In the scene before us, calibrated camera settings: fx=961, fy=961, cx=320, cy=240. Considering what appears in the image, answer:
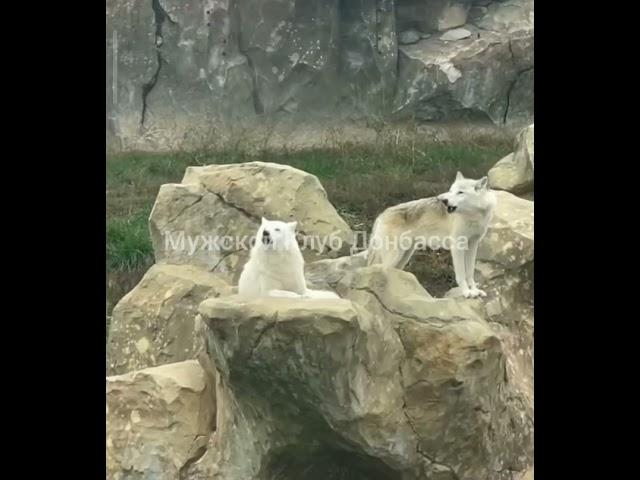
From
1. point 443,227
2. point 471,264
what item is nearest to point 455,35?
point 443,227

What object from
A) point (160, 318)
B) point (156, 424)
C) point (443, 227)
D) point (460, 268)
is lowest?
point (156, 424)

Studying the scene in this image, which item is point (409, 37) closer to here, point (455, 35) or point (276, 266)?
point (455, 35)

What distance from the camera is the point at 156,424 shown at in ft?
23.7

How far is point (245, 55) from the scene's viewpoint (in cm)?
823

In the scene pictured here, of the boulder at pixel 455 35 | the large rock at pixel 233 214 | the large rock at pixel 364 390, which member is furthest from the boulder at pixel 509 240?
the boulder at pixel 455 35

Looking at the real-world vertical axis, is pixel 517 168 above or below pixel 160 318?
above

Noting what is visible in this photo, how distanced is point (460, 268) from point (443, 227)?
368 mm

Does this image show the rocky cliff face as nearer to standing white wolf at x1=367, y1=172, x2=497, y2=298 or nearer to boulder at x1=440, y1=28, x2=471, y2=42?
boulder at x1=440, y1=28, x2=471, y2=42

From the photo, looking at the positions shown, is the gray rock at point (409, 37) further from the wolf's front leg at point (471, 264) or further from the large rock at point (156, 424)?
the large rock at point (156, 424)

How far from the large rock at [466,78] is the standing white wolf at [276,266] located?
1842 mm

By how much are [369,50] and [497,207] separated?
5.87 ft

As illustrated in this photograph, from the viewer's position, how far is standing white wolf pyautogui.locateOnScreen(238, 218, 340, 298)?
23.0 feet

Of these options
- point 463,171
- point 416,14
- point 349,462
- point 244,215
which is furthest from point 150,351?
point 416,14

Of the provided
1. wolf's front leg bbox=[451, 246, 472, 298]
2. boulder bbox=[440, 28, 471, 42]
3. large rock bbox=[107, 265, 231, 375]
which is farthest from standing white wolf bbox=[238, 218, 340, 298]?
boulder bbox=[440, 28, 471, 42]
